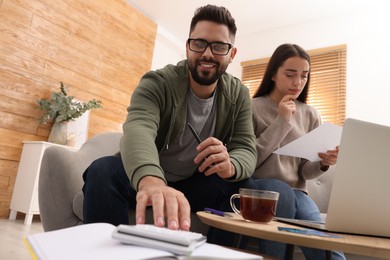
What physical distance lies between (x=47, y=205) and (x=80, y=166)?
198 millimetres

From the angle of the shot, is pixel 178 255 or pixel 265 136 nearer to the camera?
pixel 178 255

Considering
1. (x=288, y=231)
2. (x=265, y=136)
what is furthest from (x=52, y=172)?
(x=288, y=231)

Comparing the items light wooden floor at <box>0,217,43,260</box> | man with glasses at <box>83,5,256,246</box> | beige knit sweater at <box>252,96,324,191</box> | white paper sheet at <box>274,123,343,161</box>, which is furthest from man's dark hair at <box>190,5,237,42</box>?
light wooden floor at <box>0,217,43,260</box>

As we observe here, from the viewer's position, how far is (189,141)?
120 cm

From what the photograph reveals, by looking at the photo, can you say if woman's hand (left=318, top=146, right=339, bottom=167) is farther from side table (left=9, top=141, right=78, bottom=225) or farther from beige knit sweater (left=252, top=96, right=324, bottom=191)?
side table (left=9, top=141, right=78, bottom=225)

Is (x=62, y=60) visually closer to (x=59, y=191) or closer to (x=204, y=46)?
(x=59, y=191)

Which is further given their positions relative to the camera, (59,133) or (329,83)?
(329,83)

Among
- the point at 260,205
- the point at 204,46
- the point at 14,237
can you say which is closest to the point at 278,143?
the point at 204,46

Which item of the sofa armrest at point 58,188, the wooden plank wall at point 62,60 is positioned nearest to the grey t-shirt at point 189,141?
the sofa armrest at point 58,188

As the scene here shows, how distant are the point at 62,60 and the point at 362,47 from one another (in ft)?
10.2

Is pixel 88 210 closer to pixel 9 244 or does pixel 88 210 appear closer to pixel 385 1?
pixel 9 244

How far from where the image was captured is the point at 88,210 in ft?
3.18

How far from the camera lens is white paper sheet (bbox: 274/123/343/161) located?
902 millimetres

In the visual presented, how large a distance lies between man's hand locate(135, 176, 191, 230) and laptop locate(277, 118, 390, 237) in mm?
301
